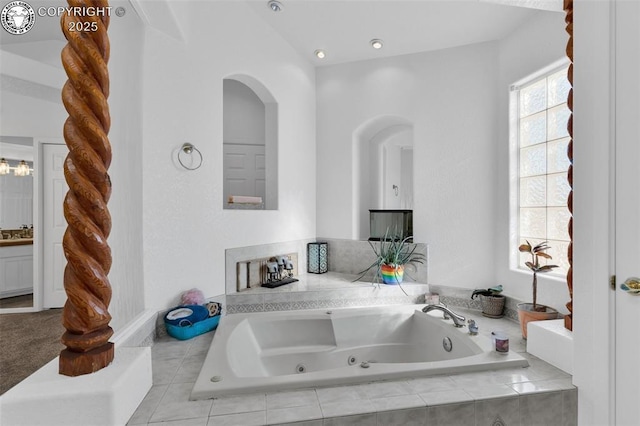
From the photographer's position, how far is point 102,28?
1079 millimetres

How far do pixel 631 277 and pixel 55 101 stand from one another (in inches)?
169

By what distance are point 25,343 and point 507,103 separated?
3.86m

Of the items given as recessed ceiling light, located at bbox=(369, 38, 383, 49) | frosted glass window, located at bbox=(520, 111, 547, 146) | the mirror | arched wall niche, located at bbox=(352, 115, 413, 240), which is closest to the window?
frosted glass window, located at bbox=(520, 111, 547, 146)

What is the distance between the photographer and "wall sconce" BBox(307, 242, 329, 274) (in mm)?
3186

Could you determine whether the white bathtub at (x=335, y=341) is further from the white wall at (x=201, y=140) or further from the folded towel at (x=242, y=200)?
the folded towel at (x=242, y=200)

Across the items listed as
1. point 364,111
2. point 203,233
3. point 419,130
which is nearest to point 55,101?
point 203,233

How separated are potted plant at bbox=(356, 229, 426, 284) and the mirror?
11.1ft

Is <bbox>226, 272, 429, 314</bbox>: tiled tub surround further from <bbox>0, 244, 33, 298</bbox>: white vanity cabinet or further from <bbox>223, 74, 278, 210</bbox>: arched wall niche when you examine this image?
<bbox>0, 244, 33, 298</bbox>: white vanity cabinet

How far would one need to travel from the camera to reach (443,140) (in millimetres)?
2840

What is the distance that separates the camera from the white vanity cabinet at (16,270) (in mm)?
3385

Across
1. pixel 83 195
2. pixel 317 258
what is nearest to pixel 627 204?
pixel 83 195

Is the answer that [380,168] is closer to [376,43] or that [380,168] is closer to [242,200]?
[376,43]

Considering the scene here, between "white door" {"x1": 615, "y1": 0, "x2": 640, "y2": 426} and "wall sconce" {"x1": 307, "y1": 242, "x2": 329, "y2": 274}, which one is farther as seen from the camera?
"wall sconce" {"x1": 307, "y1": 242, "x2": 329, "y2": 274}

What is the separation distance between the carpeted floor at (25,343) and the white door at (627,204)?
8.70ft
